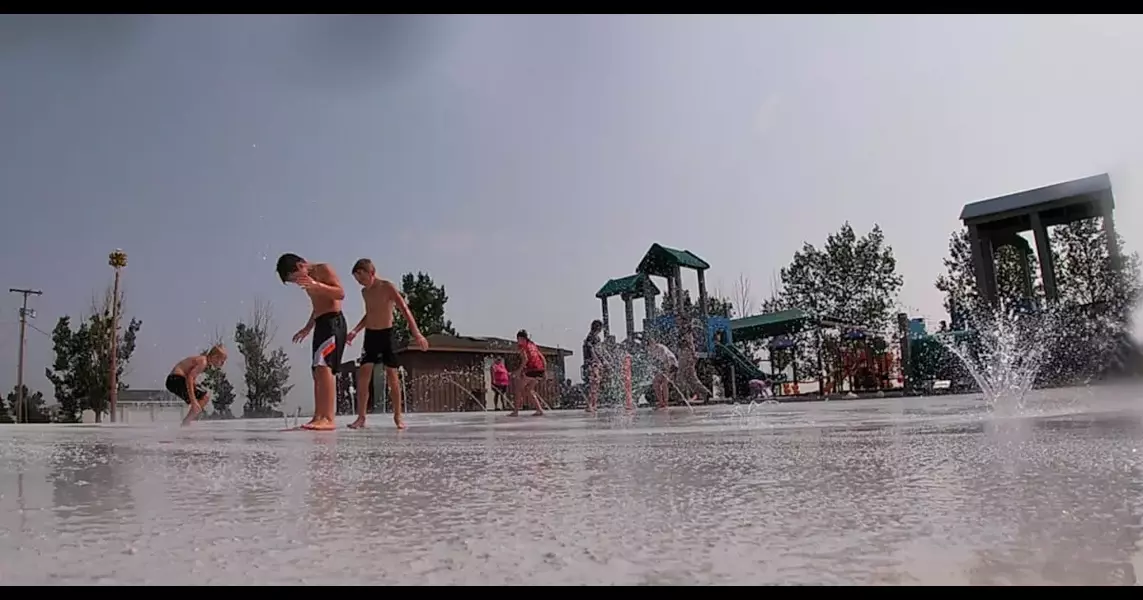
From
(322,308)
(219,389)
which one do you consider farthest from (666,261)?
(322,308)

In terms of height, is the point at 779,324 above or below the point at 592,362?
above

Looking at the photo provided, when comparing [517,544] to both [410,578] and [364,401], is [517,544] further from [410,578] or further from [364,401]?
[364,401]

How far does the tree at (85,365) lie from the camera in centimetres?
519

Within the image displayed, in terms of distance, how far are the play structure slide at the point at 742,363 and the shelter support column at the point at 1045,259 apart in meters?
3.50

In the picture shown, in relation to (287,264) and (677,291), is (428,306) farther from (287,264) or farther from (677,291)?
(287,264)

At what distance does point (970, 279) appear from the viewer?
26.5 feet

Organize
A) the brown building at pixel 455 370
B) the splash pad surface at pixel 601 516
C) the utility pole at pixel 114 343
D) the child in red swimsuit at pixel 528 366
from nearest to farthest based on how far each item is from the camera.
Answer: the splash pad surface at pixel 601 516 → the utility pole at pixel 114 343 → the child in red swimsuit at pixel 528 366 → the brown building at pixel 455 370

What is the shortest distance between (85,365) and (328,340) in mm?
3511

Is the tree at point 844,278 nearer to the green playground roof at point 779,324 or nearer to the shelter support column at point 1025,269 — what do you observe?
the green playground roof at point 779,324

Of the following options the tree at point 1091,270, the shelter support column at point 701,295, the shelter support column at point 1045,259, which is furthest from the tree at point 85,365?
the tree at point 1091,270

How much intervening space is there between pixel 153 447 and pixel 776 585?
7.38ft

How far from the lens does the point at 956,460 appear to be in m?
1.60

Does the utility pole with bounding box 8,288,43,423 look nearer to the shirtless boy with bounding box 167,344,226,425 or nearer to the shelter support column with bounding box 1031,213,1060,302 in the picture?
the shirtless boy with bounding box 167,344,226,425

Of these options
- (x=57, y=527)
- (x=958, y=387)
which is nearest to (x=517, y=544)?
(x=57, y=527)
